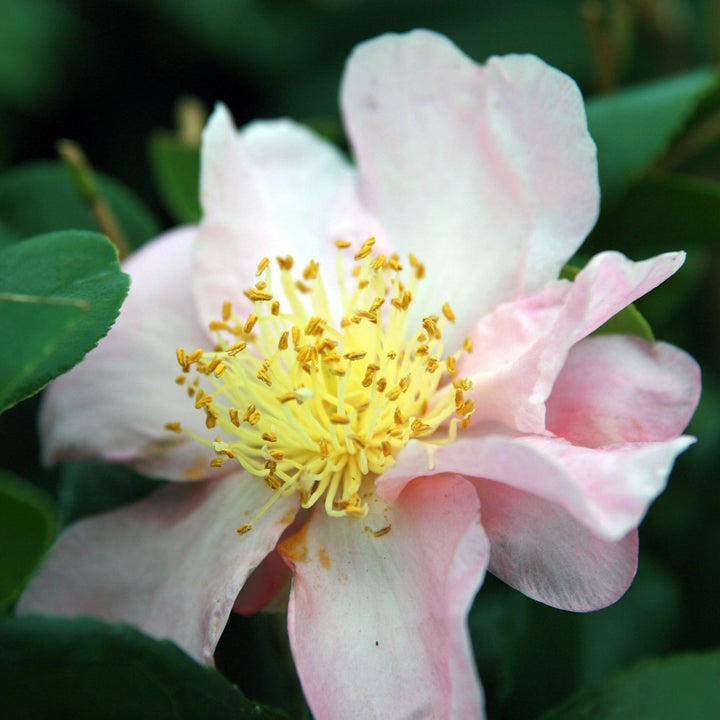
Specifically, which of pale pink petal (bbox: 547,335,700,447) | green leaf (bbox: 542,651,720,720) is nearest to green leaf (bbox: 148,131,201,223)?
pale pink petal (bbox: 547,335,700,447)

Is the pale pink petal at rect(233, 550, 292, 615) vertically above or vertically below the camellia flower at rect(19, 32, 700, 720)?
below

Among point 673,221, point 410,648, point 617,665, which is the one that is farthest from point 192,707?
point 673,221

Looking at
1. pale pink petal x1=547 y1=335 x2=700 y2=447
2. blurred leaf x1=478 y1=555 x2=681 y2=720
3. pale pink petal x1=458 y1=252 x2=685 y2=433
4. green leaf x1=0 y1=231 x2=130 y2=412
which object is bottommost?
blurred leaf x1=478 y1=555 x2=681 y2=720

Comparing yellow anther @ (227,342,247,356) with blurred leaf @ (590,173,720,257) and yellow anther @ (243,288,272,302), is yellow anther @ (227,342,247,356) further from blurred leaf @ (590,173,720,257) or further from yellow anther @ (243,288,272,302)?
blurred leaf @ (590,173,720,257)

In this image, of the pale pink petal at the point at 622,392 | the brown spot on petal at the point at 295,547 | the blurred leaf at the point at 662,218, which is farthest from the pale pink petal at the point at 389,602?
the blurred leaf at the point at 662,218

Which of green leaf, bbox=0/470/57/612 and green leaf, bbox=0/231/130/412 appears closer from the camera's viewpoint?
green leaf, bbox=0/231/130/412

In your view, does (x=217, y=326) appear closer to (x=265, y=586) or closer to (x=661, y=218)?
(x=265, y=586)

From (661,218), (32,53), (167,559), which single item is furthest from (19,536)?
(32,53)

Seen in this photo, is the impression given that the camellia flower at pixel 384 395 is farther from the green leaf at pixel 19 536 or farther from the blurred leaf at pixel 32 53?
the blurred leaf at pixel 32 53
